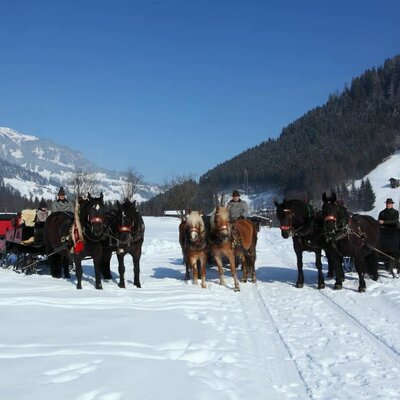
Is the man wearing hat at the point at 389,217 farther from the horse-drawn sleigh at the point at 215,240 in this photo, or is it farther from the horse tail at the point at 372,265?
the horse-drawn sleigh at the point at 215,240

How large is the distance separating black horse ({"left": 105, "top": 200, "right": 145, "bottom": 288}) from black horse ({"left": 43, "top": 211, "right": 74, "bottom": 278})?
1090mm

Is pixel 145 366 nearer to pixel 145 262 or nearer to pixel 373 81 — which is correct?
pixel 145 262

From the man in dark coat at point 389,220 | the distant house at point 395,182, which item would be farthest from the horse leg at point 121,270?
the distant house at point 395,182

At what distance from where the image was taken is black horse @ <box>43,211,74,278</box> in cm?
1062

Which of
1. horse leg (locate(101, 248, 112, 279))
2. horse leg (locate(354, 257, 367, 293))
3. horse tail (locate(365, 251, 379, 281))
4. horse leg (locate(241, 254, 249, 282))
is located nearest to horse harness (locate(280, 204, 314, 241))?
horse leg (locate(354, 257, 367, 293))

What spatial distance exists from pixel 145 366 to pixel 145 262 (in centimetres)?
1202

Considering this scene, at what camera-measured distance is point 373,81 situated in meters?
185

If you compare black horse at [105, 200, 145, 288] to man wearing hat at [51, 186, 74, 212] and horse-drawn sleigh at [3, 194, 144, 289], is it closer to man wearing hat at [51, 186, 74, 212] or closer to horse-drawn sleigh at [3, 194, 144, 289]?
horse-drawn sleigh at [3, 194, 144, 289]

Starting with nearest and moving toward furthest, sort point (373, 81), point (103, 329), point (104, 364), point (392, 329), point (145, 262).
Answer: point (104, 364) → point (103, 329) → point (392, 329) → point (145, 262) → point (373, 81)

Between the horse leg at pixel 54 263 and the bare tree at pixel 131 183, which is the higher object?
the bare tree at pixel 131 183

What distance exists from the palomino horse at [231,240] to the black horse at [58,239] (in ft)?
11.1

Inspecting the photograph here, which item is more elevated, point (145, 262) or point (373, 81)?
point (373, 81)

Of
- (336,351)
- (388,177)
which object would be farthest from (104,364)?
(388,177)

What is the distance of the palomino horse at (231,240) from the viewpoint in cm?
1030
